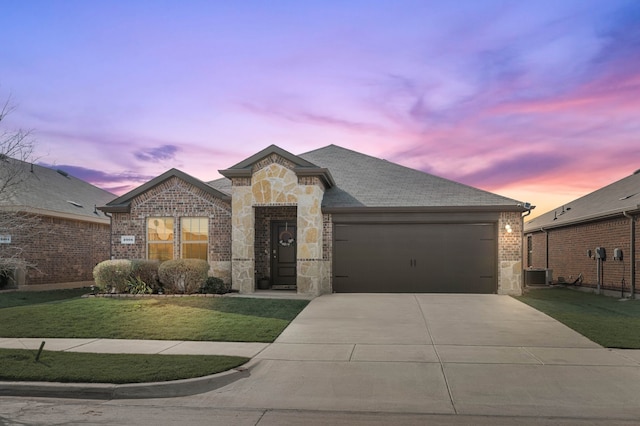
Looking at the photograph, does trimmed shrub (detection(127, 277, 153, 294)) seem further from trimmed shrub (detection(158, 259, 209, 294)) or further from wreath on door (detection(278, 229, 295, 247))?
wreath on door (detection(278, 229, 295, 247))

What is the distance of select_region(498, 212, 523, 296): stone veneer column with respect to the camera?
17.5m

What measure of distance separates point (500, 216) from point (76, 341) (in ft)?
43.0

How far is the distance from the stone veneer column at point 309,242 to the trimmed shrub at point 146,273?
456 cm

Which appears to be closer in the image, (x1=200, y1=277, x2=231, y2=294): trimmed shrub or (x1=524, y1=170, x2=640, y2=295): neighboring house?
(x1=200, y1=277, x2=231, y2=294): trimmed shrub

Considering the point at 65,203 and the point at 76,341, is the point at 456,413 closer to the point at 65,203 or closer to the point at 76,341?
the point at 76,341

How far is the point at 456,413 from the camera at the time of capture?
621cm

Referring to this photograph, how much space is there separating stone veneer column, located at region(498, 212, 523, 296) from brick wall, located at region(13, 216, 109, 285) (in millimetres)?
15839

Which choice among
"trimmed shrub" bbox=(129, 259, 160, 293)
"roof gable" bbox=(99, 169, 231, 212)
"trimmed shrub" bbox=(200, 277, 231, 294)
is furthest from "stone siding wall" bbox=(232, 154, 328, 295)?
"trimmed shrub" bbox=(129, 259, 160, 293)

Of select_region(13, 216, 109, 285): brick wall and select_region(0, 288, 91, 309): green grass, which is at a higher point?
select_region(13, 216, 109, 285): brick wall

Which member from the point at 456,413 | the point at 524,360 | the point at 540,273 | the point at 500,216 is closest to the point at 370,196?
the point at 500,216

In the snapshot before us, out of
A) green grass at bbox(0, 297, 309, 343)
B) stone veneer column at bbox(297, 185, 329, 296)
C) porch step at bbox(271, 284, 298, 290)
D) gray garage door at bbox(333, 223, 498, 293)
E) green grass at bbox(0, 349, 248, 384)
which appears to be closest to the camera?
green grass at bbox(0, 349, 248, 384)

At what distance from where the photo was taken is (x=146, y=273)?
17.0m

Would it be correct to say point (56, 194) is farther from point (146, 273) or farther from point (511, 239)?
point (511, 239)

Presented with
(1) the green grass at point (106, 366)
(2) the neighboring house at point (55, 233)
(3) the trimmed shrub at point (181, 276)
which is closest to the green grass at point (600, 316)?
(1) the green grass at point (106, 366)
